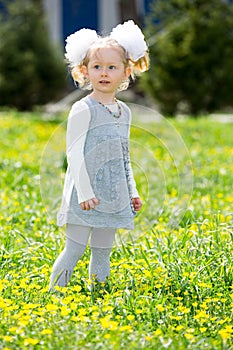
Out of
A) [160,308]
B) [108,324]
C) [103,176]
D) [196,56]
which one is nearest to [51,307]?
[108,324]

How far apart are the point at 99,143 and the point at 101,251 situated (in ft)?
1.90

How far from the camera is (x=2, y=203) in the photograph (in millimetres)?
5789

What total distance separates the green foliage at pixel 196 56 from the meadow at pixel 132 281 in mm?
8603

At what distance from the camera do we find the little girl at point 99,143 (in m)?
3.70

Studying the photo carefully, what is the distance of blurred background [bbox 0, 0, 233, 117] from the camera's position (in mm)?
14711

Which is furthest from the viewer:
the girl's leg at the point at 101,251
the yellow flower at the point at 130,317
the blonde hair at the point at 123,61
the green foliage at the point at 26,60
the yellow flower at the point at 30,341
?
the green foliage at the point at 26,60

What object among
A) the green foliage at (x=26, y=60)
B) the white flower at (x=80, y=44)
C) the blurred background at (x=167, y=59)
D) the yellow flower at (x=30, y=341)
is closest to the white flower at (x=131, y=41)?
the white flower at (x=80, y=44)

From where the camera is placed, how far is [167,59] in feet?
48.5

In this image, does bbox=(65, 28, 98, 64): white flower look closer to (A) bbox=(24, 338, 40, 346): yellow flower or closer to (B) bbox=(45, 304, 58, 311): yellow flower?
(B) bbox=(45, 304, 58, 311): yellow flower

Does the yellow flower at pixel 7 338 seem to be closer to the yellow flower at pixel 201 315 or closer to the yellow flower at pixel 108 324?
the yellow flower at pixel 108 324

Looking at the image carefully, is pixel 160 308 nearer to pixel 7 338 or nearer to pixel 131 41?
pixel 7 338

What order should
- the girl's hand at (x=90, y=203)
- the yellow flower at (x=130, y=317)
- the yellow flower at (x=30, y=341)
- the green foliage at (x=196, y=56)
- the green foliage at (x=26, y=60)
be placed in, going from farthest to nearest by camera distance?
1. the green foliage at (x=26, y=60)
2. the green foliage at (x=196, y=56)
3. the girl's hand at (x=90, y=203)
4. the yellow flower at (x=130, y=317)
5. the yellow flower at (x=30, y=341)

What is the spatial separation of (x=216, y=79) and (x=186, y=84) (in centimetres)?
58

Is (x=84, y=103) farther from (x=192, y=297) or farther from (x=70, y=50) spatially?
(x=192, y=297)
